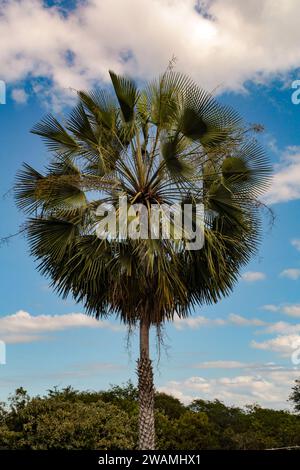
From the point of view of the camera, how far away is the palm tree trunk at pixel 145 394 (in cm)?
1280

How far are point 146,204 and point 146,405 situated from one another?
4188 mm

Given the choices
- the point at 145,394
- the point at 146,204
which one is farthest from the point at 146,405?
the point at 146,204

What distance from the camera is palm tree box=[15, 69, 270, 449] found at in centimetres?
1290

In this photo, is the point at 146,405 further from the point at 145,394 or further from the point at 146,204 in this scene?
the point at 146,204

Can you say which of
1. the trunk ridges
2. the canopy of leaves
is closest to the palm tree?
the trunk ridges

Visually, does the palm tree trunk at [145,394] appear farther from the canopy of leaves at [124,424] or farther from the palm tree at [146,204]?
the canopy of leaves at [124,424]

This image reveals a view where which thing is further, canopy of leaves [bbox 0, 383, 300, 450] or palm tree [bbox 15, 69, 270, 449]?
canopy of leaves [bbox 0, 383, 300, 450]

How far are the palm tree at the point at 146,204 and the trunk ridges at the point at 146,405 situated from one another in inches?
0.8

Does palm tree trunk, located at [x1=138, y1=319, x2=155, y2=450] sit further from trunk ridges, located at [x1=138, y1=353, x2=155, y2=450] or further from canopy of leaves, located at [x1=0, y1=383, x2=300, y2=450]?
canopy of leaves, located at [x1=0, y1=383, x2=300, y2=450]

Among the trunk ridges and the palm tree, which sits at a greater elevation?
the palm tree
